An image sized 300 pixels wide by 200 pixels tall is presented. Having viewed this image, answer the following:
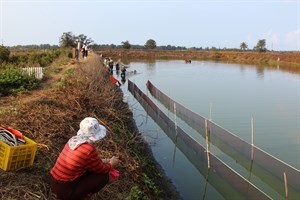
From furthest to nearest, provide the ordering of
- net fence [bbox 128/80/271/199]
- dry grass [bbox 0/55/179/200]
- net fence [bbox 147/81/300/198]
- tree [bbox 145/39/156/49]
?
tree [bbox 145/39/156/49] < net fence [bbox 147/81/300/198] < net fence [bbox 128/80/271/199] < dry grass [bbox 0/55/179/200]

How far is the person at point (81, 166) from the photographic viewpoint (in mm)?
3275

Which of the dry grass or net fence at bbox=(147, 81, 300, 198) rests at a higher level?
the dry grass

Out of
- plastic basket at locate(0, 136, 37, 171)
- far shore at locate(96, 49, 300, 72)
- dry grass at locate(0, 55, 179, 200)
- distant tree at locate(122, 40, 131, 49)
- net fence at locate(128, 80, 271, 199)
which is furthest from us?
distant tree at locate(122, 40, 131, 49)

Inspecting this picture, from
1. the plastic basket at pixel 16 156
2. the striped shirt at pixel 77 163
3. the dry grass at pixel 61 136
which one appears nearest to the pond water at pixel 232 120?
the dry grass at pixel 61 136

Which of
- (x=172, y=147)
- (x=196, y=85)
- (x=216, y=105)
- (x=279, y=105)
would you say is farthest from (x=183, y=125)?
(x=196, y=85)

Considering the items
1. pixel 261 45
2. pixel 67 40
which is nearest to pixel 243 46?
pixel 261 45

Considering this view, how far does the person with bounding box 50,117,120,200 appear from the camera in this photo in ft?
10.7

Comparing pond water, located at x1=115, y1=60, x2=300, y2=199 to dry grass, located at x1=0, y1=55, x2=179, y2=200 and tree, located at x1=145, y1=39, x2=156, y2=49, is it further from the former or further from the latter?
tree, located at x1=145, y1=39, x2=156, y2=49

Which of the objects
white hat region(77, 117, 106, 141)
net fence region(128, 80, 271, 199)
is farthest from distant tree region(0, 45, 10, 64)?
white hat region(77, 117, 106, 141)

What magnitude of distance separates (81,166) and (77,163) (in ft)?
0.19

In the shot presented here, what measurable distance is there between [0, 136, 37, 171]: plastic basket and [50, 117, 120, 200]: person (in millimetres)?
884

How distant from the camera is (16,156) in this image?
13.5ft

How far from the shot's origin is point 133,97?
65.0 ft

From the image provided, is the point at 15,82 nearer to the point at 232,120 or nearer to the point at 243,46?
the point at 232,120
